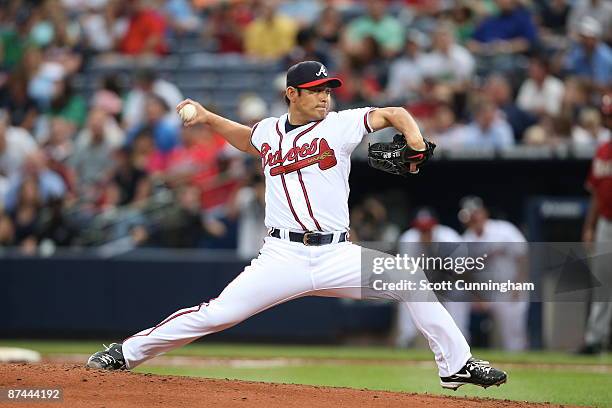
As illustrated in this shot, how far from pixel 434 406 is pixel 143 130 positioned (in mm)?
9106

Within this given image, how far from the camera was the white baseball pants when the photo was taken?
652cm

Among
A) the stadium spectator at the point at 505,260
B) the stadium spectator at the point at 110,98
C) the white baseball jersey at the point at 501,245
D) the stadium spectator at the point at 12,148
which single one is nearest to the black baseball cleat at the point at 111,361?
the white baseball jersey at the point at 501,245

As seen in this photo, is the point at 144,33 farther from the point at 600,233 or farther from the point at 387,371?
the point at 387,371

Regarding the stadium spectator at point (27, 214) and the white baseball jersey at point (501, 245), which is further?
the stadium spectator at point (27, 214)

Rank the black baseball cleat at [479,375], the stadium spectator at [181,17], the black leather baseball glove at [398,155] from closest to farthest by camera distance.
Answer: the black leather baseball glove at [398,155], the black baseball cleat at [479,375], the stadium spectator at [181,17]

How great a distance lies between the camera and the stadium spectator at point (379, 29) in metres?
15.1

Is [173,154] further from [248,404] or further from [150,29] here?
[248,404]

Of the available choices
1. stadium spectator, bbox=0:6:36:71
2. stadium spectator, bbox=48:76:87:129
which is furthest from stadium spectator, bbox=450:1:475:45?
stadium spectator, bbox=0:6:36:71

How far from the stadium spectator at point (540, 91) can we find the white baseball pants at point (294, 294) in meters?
7.17

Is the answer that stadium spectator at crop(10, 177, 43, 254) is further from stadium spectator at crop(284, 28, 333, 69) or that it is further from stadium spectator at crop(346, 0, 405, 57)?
stadium spectator at crop(346, 0, 405, 57)

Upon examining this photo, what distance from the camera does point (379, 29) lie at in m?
15.3

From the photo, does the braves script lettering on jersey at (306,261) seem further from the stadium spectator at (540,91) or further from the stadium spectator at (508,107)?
the stadium spectator at (540,91)

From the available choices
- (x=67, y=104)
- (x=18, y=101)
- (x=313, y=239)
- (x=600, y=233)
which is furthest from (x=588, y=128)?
(x=18, y=101)

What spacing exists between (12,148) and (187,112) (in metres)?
9.01
